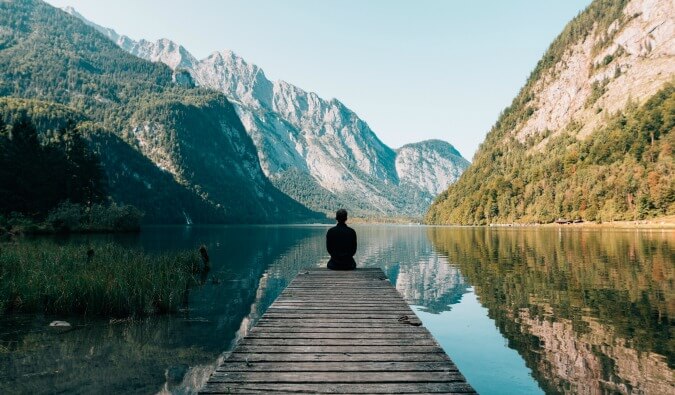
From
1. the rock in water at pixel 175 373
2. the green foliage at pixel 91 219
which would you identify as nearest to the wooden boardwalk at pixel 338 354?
the rock in water at pixel 175 373

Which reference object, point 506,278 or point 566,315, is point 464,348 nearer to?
Result: point 566,315

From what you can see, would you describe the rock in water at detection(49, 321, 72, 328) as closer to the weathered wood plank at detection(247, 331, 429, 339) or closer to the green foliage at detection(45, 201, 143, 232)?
the weathered wood plank at detection(247, 331, 429, 339)

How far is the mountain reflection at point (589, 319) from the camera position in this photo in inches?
502

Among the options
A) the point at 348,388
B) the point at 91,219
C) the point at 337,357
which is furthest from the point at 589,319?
the point at 91,219

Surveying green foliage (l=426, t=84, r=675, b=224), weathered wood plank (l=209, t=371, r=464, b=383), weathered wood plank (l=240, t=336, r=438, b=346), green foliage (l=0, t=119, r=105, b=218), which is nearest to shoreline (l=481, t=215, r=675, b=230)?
green foliage (l=426, t=84, r=675, b=224)

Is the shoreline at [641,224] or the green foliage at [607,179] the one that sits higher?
the green foliage at [607,179]

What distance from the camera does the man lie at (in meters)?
19.7

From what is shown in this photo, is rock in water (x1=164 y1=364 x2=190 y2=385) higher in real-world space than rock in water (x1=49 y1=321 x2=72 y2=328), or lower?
→ lower

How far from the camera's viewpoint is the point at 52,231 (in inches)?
3041

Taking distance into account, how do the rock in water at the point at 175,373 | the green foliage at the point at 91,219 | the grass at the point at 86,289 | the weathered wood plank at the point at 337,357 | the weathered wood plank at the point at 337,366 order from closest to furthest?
the weathered wood plank at the point at 337,366, the weathered wood plank at the point at 337,357, the rock in water at the point at 175,373, the grass at the point at 86,289, the green foliage at the point at 91,219

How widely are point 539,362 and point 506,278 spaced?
737 inches

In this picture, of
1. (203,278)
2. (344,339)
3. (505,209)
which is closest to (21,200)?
(203,278)

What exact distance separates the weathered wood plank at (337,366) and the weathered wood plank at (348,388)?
0.67 meters

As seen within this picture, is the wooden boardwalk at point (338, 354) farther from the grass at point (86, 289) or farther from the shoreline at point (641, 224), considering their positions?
the shoreline at point (641, 224)
